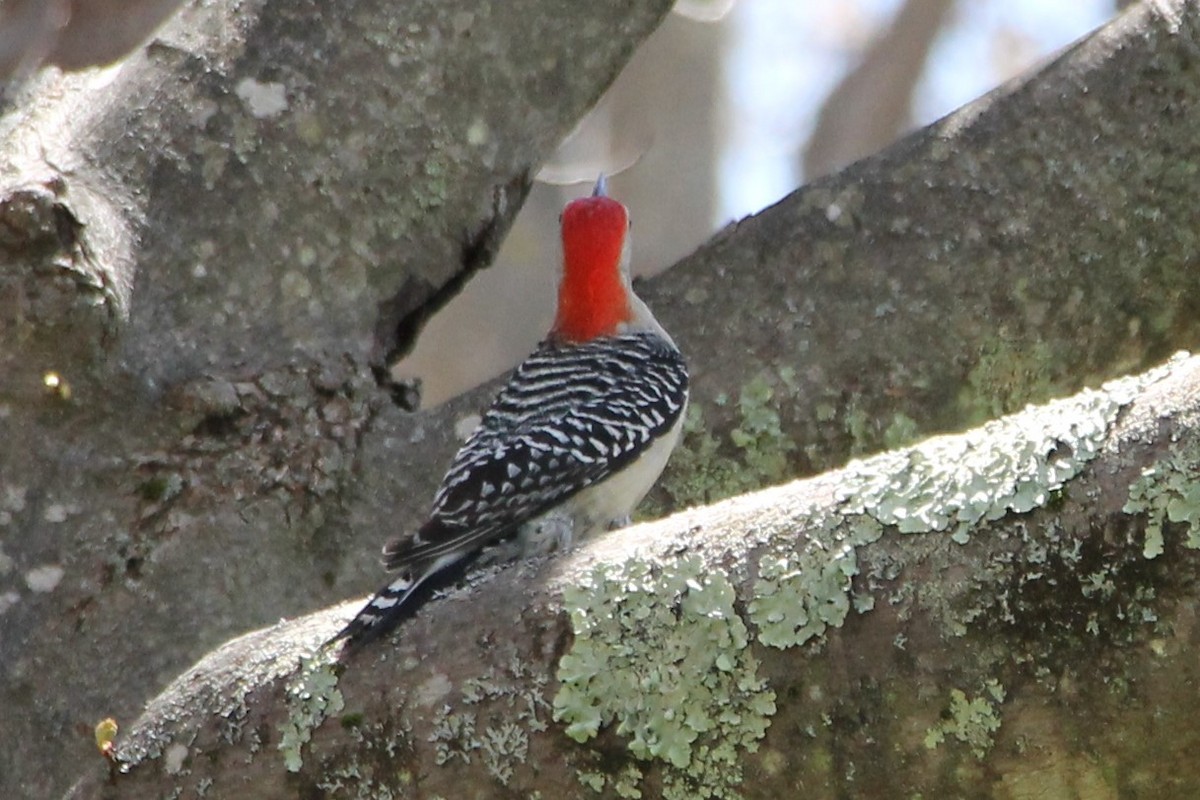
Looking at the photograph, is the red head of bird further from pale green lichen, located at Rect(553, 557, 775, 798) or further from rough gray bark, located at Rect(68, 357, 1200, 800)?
pale green lichen, located at Rect(553, 557, 775, 798)

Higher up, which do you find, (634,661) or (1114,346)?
(634,661)

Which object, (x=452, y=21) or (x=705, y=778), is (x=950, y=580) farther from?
(x=452, y=21)

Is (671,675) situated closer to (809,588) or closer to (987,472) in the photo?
(809,588)

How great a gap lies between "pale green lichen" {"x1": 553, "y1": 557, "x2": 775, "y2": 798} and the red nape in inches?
102

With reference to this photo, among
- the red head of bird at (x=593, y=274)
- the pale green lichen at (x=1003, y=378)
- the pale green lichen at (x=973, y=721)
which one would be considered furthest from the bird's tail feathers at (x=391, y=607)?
the red head of bird at (x=593, y=274)

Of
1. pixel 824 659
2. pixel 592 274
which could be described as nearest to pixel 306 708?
pixel 824 659

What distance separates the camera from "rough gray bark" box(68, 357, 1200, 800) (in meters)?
1.72

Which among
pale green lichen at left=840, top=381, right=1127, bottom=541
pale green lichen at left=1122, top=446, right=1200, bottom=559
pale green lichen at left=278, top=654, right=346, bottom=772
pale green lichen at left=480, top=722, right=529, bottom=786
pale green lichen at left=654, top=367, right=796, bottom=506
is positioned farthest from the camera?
pale green lichen at left=654, top=367, right=796, bottom=506

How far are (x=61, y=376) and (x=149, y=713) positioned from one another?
38.1 inches

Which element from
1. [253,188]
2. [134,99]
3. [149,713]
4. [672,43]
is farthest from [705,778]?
[672,43]

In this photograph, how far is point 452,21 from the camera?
354cm

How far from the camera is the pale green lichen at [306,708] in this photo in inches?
81.7

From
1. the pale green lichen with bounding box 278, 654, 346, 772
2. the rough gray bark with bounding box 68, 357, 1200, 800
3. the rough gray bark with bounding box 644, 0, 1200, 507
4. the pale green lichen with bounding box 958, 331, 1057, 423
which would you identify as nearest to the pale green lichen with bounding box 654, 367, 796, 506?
the rough gray bark with bounding box 644, 0, 1200, 507

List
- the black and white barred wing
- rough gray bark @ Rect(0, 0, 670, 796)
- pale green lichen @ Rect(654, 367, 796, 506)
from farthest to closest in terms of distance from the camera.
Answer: pale green lichen @ Rect(654, 367, 796, 506) → the black and white barred wing → rough gray bark @ Rect(0, 0, 670, 796)
